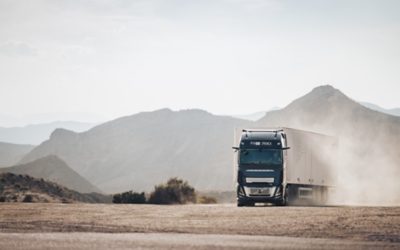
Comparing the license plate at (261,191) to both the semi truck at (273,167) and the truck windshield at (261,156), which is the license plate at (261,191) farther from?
the truck windshield at (261,156)

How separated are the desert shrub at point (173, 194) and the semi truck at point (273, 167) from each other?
12868 mm

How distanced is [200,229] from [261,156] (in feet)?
46.4

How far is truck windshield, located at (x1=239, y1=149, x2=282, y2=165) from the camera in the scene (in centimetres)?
3741

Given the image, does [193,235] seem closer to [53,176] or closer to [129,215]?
[129,215]

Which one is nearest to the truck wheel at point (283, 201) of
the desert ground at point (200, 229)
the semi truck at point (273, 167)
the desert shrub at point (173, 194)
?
the semi truck at point (273, 167)

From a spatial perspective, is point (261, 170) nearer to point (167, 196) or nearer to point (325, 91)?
point (167, 196)

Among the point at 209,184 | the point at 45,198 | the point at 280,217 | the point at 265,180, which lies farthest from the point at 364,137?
the point at 280,217

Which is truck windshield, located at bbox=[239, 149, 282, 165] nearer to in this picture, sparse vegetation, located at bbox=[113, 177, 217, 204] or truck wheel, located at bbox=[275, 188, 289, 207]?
truck wheel, located at bbox=[275, 188, 289, 207]

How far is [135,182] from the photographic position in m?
194

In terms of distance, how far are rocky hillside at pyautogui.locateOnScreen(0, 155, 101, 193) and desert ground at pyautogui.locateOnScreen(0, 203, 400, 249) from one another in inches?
4281

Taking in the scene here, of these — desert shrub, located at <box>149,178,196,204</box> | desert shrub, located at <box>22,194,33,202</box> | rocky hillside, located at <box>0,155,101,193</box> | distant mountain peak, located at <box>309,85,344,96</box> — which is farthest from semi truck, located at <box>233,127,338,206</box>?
distant mountain peak, located at <box>309,85,344,96</box>

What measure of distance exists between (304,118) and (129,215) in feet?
419

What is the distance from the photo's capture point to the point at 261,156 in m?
37.5

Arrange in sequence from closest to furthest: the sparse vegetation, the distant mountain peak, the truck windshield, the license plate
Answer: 1. the license plate
2. the truck windshield
3. the sparse vegetation
4. the distant mountain peak
